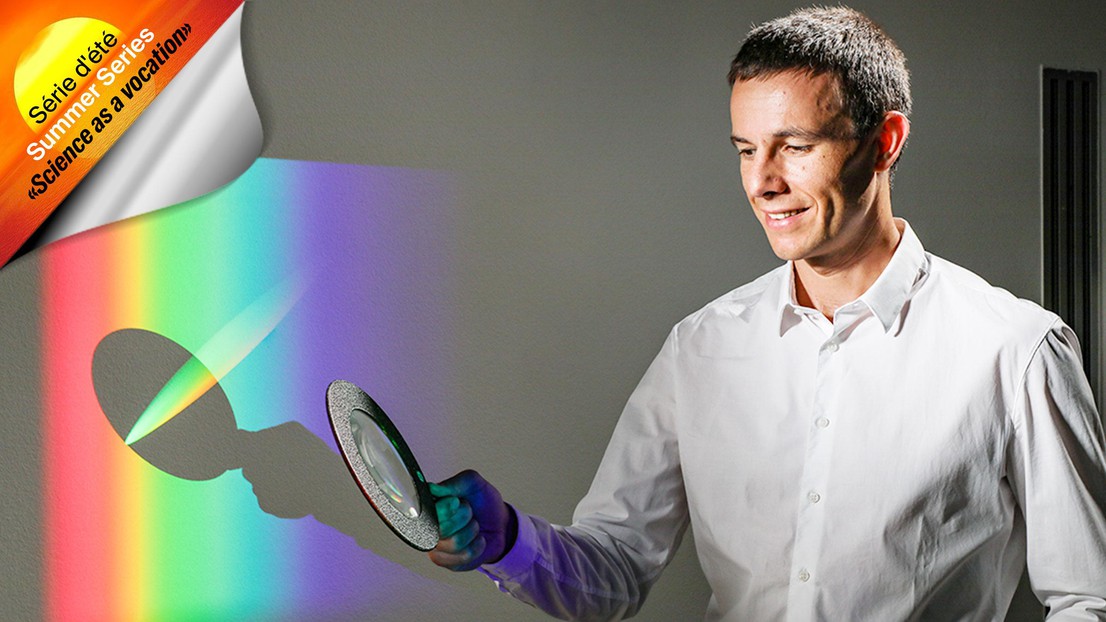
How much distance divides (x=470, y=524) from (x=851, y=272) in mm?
656

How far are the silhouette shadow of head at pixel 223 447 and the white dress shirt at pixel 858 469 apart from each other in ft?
2.18

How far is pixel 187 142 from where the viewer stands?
1979 millimetres

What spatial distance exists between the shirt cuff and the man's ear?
73 cm

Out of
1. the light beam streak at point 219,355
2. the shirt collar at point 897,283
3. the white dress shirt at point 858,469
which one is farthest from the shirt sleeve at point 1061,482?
the light beam streak at point 219,355

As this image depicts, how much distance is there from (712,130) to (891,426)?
1.00 meters

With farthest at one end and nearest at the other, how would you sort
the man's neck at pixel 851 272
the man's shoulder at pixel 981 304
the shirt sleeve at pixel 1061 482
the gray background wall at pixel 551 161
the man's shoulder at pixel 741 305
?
1. the gray background wall at pixel 551 161
2. the man's shoulder at pixel 741 305
3. the man's neck at pixel 851 272
4. the man's shoulder at pixel 981 304
5. the shirt sleeve at pixel 1061 482

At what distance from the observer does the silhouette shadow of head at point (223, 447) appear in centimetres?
192

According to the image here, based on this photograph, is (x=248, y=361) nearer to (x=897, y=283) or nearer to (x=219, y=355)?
(x=219, y=355)

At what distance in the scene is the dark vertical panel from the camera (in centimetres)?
258

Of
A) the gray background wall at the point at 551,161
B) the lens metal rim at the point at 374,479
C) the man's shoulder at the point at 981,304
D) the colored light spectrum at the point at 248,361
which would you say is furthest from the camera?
the gray background wall at the point at 551,161

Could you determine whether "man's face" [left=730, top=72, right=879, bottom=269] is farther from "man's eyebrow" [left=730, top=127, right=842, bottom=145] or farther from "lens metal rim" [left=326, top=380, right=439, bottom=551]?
"lens metal rim" [left=326, top=380, right=439, bottom=551]

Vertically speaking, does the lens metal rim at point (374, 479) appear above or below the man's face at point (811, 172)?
below

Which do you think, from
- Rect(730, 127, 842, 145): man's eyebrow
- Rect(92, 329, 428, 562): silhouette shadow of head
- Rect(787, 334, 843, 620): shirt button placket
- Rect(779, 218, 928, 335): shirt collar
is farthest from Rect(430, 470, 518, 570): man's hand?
Rect(92, 329, 428, 562): silhouette shadow of head

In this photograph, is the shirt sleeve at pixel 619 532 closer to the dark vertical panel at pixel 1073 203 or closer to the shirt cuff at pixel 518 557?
the shirt cuff at pixel 518 557
